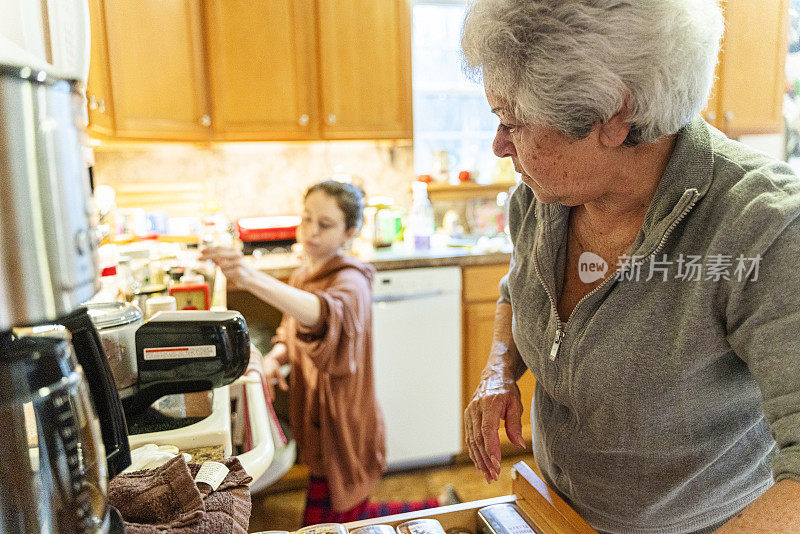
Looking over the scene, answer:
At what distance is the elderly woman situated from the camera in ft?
2.15

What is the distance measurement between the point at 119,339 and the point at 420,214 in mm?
2259

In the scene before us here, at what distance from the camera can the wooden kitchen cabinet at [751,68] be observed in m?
3.06

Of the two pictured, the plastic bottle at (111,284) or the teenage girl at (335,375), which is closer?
the plastic bottle at (111,284)

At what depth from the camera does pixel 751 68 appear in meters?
3.11

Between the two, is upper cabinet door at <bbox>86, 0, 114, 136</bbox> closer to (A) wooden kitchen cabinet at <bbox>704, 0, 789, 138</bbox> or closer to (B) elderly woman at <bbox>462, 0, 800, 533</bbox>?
(B) elderly woman at <bbox>462, 0, 800, 533</bbox>

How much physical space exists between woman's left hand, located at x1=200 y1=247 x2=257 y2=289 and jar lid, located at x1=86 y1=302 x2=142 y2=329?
0.66m

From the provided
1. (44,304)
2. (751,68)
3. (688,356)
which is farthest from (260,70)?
(751,68)

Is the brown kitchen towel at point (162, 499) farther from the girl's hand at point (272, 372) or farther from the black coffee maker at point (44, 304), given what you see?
the girl's hand at point (272, 372)

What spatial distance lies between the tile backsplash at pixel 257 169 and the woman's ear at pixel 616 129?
221 centimetres

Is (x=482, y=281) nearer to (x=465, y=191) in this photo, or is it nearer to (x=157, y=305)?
(x=465, y=191)

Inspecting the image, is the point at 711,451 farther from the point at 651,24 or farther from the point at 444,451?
the point at 444,451

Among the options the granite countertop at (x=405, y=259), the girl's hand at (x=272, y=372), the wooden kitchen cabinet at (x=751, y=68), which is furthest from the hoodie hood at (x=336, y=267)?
the wooden kitchen cabinet at (x=751, y=68)

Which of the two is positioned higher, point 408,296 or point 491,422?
point 491,422

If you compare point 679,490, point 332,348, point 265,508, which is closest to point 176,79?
point 332,348
